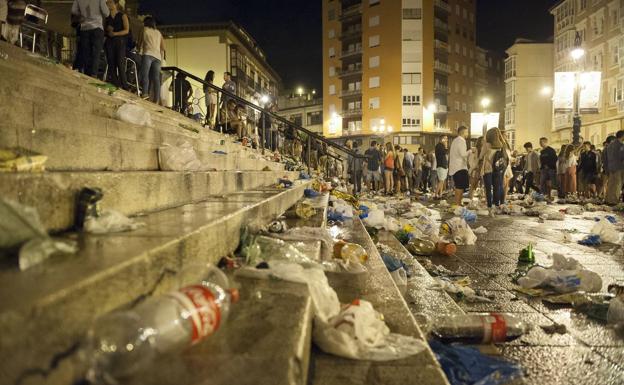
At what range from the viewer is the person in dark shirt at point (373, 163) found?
54.2ft

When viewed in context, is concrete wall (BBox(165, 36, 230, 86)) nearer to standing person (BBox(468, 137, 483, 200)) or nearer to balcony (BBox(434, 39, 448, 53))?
standing person (BBox(468, 137, 483, 200))

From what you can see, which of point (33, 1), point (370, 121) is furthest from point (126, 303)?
point (370, 121)

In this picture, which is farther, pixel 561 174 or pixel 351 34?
pixel 351 34

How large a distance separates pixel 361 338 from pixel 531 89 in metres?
55.1

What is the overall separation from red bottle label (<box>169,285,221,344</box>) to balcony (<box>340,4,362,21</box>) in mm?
59781

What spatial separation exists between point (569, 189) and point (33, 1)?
16974 millimetres

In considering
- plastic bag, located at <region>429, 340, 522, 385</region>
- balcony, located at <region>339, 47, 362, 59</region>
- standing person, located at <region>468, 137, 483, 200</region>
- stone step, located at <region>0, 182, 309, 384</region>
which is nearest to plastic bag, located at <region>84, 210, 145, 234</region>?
stone step, located at <region>0, 182, 309, 384</region>

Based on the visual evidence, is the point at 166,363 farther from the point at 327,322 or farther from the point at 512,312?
the point at 512,312

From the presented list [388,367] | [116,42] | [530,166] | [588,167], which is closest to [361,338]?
[388,367]

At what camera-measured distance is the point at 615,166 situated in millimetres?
11820

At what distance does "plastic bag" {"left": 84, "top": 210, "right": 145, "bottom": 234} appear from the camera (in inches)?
86.2

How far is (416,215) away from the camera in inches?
330

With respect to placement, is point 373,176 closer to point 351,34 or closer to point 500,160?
point 500,160

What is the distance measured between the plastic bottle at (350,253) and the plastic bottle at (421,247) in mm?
2100
